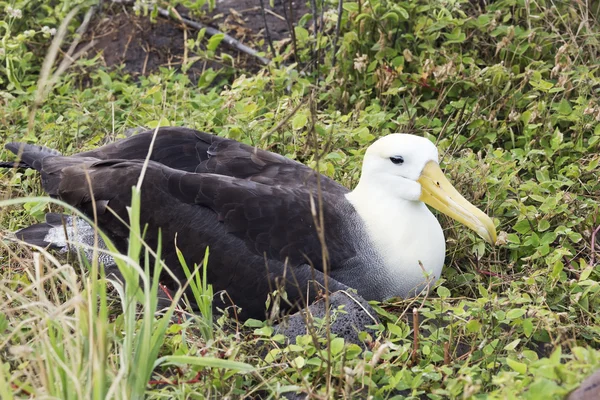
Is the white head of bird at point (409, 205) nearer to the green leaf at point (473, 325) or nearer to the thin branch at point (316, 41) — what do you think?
the green leaf at point (473, 325)

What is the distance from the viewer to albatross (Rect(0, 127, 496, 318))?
3857 mm

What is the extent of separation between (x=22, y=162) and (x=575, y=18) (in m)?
3.35

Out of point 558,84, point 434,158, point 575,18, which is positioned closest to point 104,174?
point 434,158

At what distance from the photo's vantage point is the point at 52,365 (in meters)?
2.65

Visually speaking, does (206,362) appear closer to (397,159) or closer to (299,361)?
(299,361)

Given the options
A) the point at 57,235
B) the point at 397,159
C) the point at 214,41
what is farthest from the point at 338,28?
the point at 57,235

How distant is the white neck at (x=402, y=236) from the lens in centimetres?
393

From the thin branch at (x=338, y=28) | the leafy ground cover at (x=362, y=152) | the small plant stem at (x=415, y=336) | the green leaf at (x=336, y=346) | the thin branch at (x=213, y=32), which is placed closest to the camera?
the leafy ground cover at (x=362, y=152)

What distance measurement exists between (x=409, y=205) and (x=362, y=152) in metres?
0.75

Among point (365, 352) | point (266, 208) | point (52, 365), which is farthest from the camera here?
point (266, 208)

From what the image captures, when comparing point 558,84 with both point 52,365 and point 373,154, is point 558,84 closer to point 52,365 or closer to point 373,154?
point 373,154

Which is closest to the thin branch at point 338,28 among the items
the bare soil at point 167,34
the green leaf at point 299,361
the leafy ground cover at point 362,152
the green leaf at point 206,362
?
the leafy ground cover at point 362,152

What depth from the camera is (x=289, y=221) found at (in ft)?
12.8

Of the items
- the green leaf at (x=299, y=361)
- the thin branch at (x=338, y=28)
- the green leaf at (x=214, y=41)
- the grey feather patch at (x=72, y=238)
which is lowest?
the grey feather patch at (x=72, y=238)
